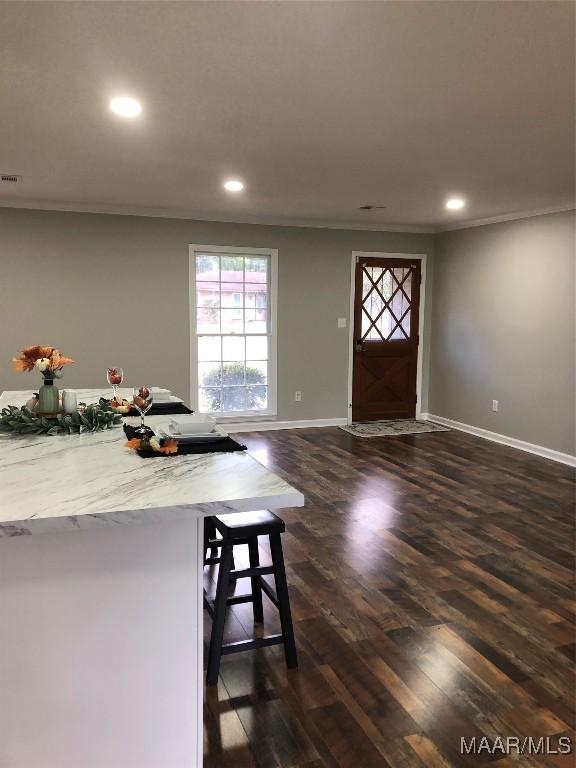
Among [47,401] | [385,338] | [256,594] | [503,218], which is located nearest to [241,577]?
[256,594]

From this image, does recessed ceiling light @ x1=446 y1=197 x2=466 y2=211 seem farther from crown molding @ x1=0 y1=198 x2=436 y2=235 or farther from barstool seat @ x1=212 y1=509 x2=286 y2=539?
barstool seat @ x1=212 y1=509 x2=286 y2=539

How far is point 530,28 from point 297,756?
263 cm

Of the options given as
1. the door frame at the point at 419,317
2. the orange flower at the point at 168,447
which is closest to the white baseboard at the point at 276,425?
the door frame at the point at 419,317

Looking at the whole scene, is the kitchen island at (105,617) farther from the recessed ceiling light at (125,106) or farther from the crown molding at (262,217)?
the crown molding at (262,217)

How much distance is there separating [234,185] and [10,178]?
1798mm

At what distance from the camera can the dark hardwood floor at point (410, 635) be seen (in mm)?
1986

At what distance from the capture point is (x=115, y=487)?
1723mm

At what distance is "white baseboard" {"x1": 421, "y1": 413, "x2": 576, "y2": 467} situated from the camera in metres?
5.57

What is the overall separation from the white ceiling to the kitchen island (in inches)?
63.7

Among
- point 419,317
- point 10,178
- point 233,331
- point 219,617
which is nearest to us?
point 219,617

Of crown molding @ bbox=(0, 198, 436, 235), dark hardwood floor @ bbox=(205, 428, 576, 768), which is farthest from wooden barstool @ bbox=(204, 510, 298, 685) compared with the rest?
crown molding @ bbox=(0, 198, 436, 235)

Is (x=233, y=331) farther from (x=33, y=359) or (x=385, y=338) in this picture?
(x=33, y=359)

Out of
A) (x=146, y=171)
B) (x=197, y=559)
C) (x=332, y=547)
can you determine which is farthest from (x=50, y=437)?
(x=146, y=171)

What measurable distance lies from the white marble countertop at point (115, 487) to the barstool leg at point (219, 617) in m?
0.45
